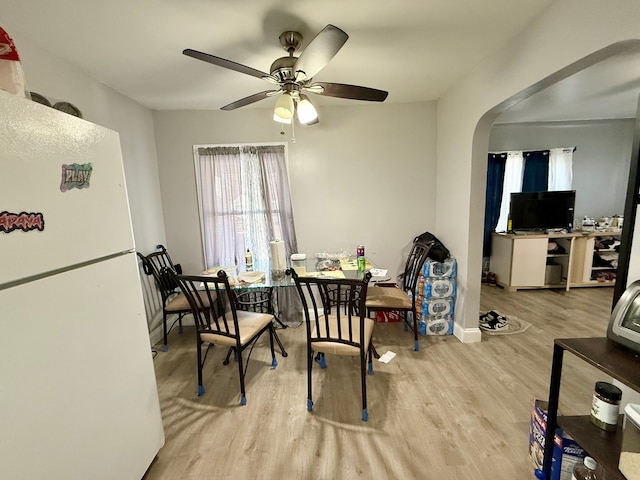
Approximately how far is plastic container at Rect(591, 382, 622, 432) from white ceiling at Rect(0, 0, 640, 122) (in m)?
1.96

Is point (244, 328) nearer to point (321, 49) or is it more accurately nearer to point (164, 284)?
point (164, 284)

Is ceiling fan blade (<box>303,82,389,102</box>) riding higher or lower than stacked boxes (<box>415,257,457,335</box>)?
higher

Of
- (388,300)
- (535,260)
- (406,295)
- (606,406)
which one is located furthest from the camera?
(535,260)

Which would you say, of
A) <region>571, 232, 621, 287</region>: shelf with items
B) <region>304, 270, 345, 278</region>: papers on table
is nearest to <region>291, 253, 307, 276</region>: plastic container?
<region>304, 270, 345, 278</region>: papers on table

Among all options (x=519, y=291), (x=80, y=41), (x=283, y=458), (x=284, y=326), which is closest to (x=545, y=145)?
(x=519, y=291)

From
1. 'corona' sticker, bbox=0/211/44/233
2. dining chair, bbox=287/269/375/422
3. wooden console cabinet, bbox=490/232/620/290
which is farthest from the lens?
wooden console cabinet, bbox=490/232/620/290

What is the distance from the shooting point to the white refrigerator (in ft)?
2.75

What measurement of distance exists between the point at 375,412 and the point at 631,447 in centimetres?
122

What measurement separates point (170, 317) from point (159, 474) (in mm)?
1973

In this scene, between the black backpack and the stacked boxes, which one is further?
the black backpack

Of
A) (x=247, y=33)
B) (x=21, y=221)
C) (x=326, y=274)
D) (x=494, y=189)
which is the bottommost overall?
(x=326, y=274)

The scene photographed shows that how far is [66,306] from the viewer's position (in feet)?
3.31

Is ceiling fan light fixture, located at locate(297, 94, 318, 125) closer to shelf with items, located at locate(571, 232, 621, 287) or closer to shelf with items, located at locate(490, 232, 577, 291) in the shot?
shelf with items, located at locate(490, 232, 577, 291)

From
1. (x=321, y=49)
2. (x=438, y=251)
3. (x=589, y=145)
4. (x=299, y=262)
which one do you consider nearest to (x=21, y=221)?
(x=321, y=49)
